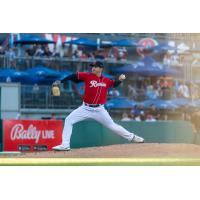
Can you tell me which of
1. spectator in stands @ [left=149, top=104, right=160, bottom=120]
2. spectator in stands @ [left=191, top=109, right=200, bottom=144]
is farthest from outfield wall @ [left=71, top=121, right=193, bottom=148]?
spectator in stands @ [left=149, top=104, right=160, bottom=120]

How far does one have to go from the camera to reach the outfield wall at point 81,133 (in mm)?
19875

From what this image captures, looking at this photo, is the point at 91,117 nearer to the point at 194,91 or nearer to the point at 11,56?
Answer: the point at 11,56

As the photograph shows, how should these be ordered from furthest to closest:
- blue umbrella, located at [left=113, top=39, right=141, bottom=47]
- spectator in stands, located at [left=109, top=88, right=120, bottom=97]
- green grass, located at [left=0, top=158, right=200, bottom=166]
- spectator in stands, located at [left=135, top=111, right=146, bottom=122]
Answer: spectator in stands, located at [left=135, top=111, right=146, bottom=122] → blue umbrella, located at [left=113, top=39, right=141, bottom=47] → spectator in stands, located at [left=109, top=88, right=120, bottom=97] → green grass, located at [left=0, top=158, right=200, bottom=166]

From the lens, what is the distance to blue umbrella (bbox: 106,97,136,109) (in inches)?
781

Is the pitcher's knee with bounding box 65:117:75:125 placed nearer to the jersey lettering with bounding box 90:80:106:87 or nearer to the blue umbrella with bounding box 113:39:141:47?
the jersey lettering with bounding box 90:80:106:87

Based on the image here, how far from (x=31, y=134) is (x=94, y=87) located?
1864 mm

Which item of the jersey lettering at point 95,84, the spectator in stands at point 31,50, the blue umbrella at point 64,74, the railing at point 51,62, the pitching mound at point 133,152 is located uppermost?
the spectator in stands at point 31,50

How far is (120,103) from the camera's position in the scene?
20203 millimetres

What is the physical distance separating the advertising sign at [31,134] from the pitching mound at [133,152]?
30 centimetres

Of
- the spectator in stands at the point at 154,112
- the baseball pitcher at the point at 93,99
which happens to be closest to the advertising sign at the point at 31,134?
the baseball pitcher at the point at 93,99

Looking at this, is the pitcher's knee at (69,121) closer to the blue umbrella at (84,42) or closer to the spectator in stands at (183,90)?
the blue umbrella at (84,42)

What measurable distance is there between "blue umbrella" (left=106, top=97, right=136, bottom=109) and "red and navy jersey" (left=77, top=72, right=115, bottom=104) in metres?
0.30

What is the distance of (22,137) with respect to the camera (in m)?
20.2

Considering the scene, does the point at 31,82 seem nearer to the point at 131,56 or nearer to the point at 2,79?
the point at 2,79
